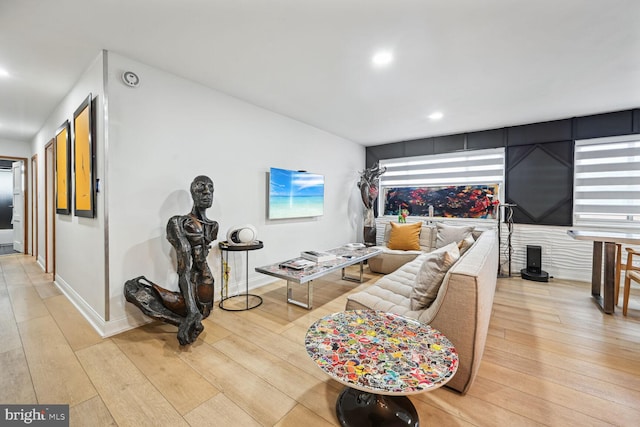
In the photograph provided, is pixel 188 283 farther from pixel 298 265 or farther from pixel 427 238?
pixel 427 238

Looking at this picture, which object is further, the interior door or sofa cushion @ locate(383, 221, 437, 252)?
the interior door

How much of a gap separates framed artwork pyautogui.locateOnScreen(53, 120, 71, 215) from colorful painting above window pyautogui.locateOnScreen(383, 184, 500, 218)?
16.5 ft

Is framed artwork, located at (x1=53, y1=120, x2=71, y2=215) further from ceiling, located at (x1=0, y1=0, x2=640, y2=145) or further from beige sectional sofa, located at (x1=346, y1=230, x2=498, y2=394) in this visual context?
beige sectional sofa, located at (x1=346, y1=230, x2=498, y2=394)

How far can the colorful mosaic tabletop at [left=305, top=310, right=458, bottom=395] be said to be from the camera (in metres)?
1.01

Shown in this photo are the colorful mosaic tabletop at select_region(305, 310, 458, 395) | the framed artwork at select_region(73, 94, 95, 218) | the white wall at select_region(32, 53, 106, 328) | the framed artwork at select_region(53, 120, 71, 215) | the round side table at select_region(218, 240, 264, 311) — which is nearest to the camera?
the colorful mosaic tabletop at select_region(305, 310, 458, 395)

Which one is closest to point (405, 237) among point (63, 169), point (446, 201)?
point (446, 201)

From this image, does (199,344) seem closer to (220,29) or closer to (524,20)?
(220,29)

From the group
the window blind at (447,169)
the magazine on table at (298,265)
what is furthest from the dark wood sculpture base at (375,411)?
the window blind at (447,169)

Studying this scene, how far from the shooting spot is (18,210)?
591 centimetres

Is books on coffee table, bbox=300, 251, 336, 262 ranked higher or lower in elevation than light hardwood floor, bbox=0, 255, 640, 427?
higher

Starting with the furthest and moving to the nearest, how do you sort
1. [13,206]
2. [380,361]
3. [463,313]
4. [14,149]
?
[13,206] < [14,149] < [463,313] < [380,361]

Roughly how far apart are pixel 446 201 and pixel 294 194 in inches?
114

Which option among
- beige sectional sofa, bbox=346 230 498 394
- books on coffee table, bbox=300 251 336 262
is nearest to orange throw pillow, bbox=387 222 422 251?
books on coffee table, bbox=300 251 336 262

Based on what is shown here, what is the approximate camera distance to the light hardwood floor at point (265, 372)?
139 cm
